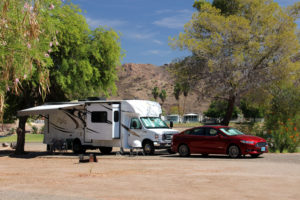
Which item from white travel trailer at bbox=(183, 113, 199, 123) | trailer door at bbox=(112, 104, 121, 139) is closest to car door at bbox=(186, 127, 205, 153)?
trailer door at bbox=(112, 104, 121, 139)

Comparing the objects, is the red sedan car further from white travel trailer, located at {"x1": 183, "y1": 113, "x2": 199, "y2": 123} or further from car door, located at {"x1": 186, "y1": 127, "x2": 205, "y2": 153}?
white travel trailer, located at {"x1": 183, "y1": 113, "x2": 199, "y2": 123}

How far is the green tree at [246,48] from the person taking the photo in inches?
1091

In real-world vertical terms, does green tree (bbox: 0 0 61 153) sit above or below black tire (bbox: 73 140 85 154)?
above

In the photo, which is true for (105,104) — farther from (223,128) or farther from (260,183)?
(260,183)

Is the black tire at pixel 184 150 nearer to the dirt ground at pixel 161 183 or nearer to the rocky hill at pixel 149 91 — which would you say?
the dirt ground at pixel 161 183

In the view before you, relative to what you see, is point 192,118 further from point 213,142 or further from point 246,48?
point 213,142

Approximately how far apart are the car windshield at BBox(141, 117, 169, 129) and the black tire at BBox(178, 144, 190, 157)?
264 cm

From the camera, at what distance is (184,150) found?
70.9 ft

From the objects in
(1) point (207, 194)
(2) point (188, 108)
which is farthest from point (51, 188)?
(2) point (188, 108)

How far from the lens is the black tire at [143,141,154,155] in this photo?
75.8 feet

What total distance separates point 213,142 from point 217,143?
22 cm

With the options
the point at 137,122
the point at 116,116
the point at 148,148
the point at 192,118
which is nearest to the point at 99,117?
the point at 116,116

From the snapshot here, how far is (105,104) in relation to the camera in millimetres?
24422

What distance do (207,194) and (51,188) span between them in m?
4.08
